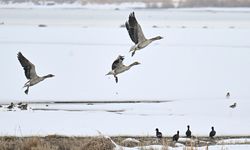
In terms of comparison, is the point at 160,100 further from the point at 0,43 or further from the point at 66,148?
the point at 0,43

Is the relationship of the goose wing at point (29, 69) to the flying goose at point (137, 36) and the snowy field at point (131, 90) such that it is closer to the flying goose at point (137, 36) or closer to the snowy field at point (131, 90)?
the flying goose at point (137, 36)

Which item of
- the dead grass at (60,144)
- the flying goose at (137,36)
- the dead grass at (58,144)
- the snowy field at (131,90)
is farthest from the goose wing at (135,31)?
the snowy field at (131,90)

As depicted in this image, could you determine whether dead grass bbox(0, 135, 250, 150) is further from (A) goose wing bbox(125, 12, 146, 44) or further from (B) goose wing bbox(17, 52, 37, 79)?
(A) goose wing bbox(125, 12, 146, 44)

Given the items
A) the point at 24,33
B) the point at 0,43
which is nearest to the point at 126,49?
the point at 0,43

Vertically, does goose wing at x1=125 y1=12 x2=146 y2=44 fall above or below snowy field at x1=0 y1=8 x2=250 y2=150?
above


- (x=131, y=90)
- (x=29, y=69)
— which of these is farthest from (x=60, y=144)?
(x=131, y=90)

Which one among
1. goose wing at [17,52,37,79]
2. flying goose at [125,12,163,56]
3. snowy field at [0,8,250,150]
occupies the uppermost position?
flying goose at [125,12,163,56]

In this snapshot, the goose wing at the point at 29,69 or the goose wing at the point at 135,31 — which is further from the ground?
the goose wing at the point at 135,31

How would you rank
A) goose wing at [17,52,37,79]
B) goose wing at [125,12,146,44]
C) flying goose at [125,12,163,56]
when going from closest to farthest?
flying goose at [125,12,163,56] < goose wing at [125,12,146,44] < goose wing at [17,52,37,79]

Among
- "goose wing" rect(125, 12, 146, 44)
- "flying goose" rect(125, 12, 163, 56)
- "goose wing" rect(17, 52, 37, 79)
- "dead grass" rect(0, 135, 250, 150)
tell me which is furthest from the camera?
"goose wing" rect(17, 52, 37, 79)

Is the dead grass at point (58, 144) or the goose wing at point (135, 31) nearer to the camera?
the goose wing at point (135, 31)

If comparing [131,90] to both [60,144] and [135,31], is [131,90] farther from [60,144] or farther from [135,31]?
[135,31]

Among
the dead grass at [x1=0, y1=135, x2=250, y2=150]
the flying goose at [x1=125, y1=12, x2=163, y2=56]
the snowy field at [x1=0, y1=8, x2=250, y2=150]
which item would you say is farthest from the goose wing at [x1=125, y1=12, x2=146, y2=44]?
the snowy field at [x1=0, y1=8, x2=250, y2=150]

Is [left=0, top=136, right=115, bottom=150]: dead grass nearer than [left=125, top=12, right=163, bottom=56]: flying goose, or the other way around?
[left=125, top=12, right=163, bottom=56]: flying goose
